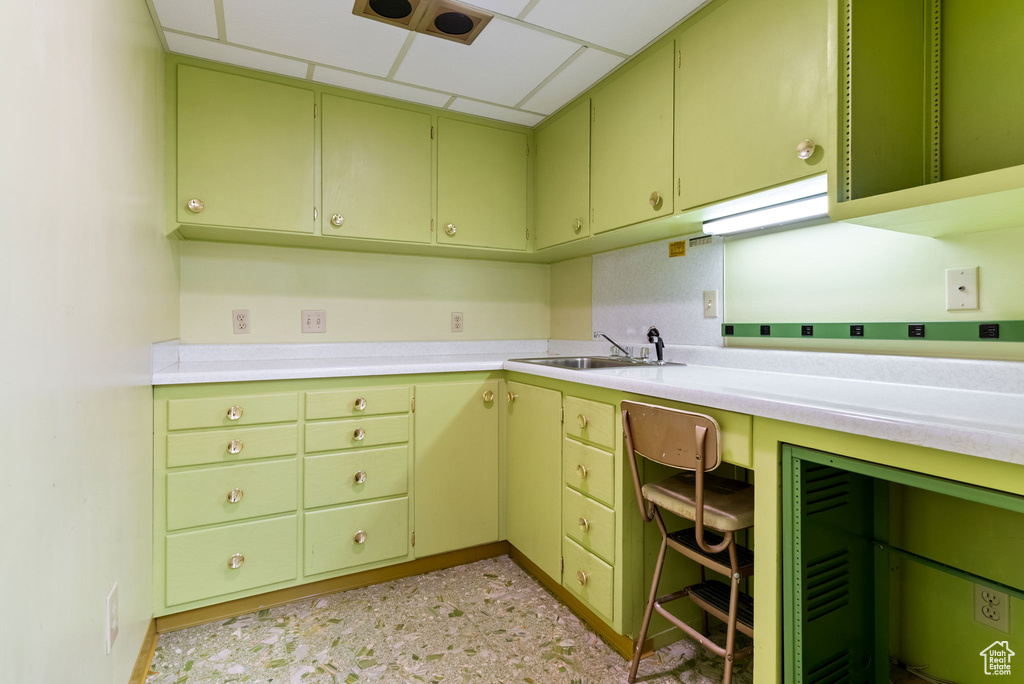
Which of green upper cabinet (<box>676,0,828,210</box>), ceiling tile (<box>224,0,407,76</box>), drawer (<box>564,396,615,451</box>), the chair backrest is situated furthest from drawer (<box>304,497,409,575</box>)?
ceiling tile (<box>224,0,407,76</box>)

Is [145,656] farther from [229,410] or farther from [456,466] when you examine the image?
[456,466]

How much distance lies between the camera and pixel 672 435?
4.37 ft

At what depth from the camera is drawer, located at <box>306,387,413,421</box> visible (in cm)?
198

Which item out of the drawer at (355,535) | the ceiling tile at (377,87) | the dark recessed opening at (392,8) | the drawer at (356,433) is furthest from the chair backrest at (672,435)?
the ceiling tile at (377,87)

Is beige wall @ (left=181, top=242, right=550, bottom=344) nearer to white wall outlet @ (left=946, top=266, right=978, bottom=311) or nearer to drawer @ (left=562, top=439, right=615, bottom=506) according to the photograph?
drawer @ (left=562, top=439, right=615, bottom=506)

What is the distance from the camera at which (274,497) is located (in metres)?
1.93

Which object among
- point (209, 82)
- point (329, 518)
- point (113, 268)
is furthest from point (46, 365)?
point (209, 82)

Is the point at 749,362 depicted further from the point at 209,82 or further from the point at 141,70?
the point at 209,82

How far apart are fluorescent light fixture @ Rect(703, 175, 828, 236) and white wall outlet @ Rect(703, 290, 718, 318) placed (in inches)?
10.0

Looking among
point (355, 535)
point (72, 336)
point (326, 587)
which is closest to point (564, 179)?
point (355, 535)

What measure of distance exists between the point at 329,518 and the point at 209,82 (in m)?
1.88

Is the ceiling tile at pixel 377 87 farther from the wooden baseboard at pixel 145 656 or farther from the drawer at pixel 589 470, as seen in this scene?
the wooden baseboard at pixel 145 656

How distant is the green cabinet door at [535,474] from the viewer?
1.95 metres

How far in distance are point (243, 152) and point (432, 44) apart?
932 mm
